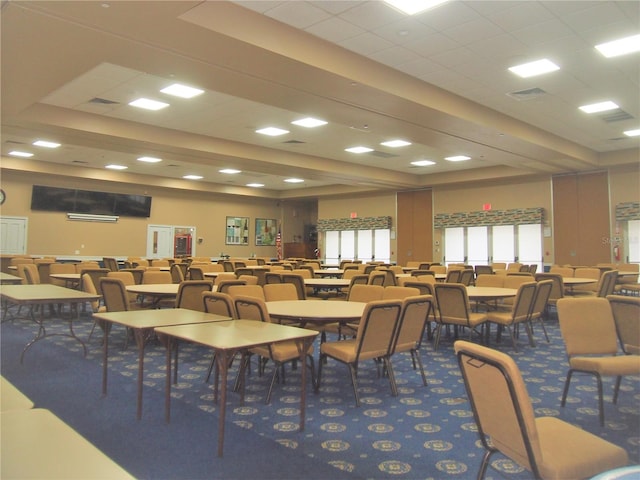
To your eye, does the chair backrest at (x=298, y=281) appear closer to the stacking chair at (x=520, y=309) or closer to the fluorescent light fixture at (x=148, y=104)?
the stacking chair at (x=520, y=309)

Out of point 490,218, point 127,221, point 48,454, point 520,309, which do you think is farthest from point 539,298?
point 127,221

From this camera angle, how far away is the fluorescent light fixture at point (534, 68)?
6184 millimetres

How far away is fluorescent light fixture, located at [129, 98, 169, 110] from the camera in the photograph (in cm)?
793

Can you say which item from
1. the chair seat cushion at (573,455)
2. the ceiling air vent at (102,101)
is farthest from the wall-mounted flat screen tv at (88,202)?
the chair seat cushion at (573,455)

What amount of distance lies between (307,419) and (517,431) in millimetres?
1912

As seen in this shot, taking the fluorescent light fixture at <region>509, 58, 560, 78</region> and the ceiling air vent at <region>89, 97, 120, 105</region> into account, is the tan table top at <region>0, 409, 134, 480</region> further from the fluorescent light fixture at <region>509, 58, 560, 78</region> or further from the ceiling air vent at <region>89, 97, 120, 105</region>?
the ceiling air vent at <region>89, 97, 120, 105</region>

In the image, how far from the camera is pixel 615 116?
8633 mm

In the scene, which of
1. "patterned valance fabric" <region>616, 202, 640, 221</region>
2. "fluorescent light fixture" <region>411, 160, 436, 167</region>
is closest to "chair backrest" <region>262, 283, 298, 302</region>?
"fluorescent light fixture" <region>411, 160, 436, 167</region>

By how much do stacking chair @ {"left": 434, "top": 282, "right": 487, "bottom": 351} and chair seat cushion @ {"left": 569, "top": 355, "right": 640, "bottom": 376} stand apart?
1880mm

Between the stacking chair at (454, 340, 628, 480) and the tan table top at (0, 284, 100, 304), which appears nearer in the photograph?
the stacking chair at (454, 340, 628, 480)

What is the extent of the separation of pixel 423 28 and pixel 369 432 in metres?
4.31

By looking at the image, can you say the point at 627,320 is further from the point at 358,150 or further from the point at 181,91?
the point at 358,150

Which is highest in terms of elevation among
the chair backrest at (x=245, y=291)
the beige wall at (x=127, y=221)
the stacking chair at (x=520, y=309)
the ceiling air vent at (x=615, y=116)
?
the ceiling air vent at (x=615, y=116)

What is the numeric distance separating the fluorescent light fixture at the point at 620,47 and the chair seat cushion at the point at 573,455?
5.34 m
